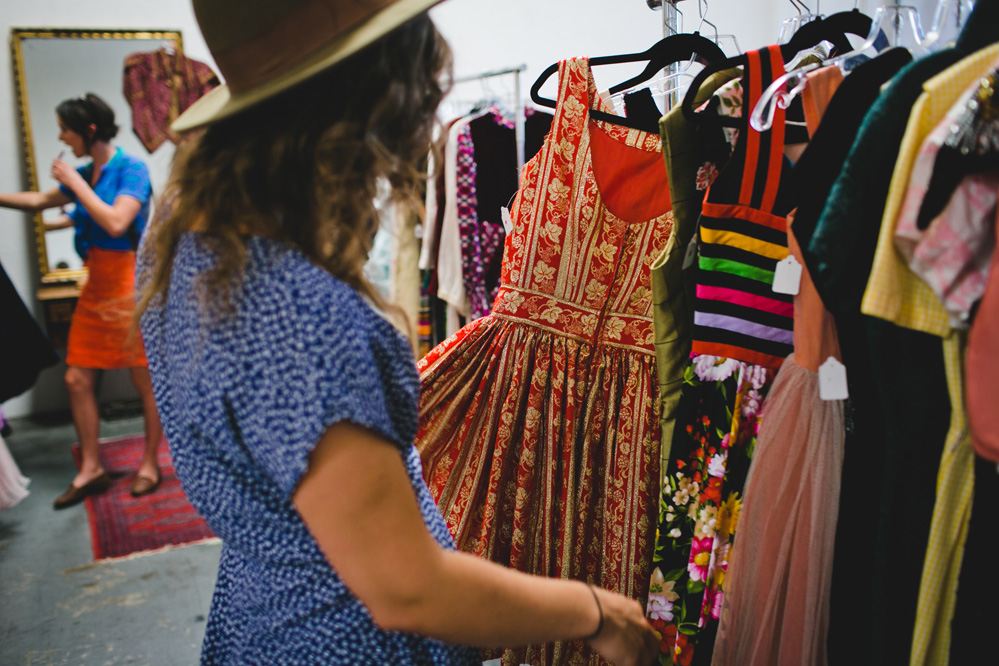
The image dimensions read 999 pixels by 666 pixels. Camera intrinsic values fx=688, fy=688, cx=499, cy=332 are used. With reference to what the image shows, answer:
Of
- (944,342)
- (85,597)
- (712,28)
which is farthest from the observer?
(85,597)

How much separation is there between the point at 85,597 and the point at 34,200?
1811 mm

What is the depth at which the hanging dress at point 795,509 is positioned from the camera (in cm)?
88

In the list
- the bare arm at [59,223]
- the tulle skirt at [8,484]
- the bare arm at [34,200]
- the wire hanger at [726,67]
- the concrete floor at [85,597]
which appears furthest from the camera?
the bare arm at [59,223]

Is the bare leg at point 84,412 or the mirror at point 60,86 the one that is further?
the mirror at point 60,86

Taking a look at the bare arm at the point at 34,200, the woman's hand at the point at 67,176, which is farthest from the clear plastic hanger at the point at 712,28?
the bare arm at the point at 34,200

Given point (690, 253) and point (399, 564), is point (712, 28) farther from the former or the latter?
point (399, 564)

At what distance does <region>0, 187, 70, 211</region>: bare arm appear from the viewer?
2.97 m

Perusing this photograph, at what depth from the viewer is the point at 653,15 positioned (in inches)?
102

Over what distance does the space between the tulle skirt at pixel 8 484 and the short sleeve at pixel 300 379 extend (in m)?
2.64

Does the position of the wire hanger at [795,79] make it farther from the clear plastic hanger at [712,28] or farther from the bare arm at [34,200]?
the bare arm at [34,200]

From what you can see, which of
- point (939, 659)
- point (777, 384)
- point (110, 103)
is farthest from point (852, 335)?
point (110, 103)

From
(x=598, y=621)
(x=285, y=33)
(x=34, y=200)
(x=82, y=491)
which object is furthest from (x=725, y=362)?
(x=34, y=200)

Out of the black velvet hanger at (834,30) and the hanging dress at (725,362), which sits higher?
the black velvet hanger at (834,30)

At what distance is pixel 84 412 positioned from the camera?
2906 millimetres
